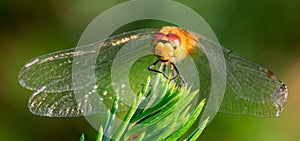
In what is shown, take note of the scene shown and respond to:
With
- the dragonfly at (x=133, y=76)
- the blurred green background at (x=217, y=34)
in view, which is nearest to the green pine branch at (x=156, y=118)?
the dragonfly at (x=133, y=76)

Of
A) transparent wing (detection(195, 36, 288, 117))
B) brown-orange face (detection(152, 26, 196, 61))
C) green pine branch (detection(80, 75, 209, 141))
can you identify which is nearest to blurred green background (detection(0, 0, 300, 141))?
transparent wing (detection(195, 36, 288, 117))

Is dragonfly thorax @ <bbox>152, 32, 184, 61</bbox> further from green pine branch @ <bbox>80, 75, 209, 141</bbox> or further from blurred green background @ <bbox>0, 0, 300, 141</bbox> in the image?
blurred green background @ <bbox>0, 0, 300, 141</bbox>

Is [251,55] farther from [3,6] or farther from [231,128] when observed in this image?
[3,6]

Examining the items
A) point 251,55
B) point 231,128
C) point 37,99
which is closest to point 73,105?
point 37,99

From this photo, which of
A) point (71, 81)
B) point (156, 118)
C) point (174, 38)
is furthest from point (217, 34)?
point (156, 118)

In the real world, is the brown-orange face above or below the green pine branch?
above

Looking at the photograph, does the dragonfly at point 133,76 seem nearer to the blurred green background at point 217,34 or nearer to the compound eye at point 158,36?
the compound eye at point 158,36
